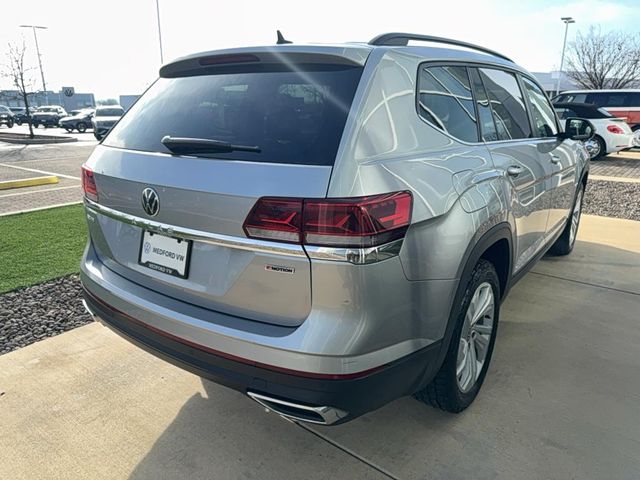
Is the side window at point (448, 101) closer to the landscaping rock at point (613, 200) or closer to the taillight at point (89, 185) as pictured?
the taillight at point (89, 185)

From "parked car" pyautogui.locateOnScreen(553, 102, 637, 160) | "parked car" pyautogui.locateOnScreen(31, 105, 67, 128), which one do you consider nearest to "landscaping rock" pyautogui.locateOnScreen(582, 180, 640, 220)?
"parked car" pyautogui.locateOnScreen(553, 102, 637, 160)

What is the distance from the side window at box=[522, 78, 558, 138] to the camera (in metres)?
3.60

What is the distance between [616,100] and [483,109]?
17.1m

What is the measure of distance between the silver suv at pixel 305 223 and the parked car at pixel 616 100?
1650 cm

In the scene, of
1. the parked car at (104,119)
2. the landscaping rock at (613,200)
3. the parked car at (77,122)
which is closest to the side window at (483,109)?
the landscaping rock at (613,200)

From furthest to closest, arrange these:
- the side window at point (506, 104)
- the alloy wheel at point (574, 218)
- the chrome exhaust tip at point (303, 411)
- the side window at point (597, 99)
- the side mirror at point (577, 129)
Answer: the side window at point (597, 99) < the alloy wheel at point (574, 218) < the side mirror at point (577, 129) < the side window at point (506, 104) < the chrome exhaust tip at point (303, 411)

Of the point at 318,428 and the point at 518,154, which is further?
the point at 518,154

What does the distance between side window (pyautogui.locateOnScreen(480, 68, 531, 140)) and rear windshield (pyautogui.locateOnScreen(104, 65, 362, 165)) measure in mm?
1337

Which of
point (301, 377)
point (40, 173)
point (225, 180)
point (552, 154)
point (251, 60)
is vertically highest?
point (251, 60)

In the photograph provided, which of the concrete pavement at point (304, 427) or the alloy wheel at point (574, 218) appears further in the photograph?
the alloy wheel at point (574, 218)

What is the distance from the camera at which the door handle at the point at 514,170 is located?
107 inches

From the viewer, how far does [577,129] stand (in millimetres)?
4133

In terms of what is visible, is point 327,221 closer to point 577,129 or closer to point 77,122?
point 577,129

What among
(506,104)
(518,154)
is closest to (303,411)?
(518,154)
